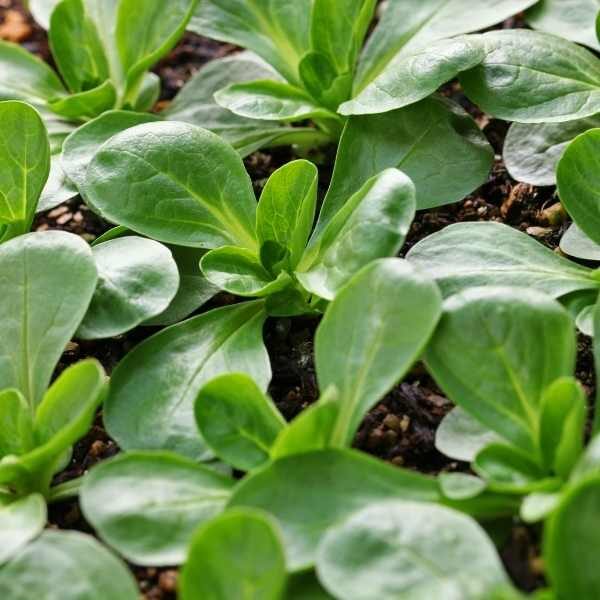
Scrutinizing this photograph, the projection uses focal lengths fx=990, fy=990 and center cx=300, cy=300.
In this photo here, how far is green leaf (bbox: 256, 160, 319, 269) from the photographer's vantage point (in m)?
0.95

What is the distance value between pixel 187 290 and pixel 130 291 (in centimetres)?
11

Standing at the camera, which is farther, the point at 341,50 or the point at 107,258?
the point at 341,50

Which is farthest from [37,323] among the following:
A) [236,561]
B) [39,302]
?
[236,561]

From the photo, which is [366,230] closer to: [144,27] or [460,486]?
[460,486]

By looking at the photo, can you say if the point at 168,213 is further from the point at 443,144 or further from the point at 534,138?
the point at 534,138

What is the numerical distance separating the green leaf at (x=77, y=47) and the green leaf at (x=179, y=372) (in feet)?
1.36

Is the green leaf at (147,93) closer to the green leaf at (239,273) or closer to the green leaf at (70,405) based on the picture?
the green leaf at (239,273)

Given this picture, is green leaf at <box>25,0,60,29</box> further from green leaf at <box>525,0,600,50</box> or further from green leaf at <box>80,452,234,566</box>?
green leaf at <box>80,452,234,566</box>

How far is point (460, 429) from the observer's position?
842 mm

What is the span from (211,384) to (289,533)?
5.5 inches

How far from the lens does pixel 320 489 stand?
2.49ft

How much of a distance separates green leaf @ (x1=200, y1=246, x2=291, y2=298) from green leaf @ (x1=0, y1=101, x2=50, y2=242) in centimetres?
21

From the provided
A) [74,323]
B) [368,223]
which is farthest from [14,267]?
[368,223]

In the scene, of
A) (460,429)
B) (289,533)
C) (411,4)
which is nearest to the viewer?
(289,533)
